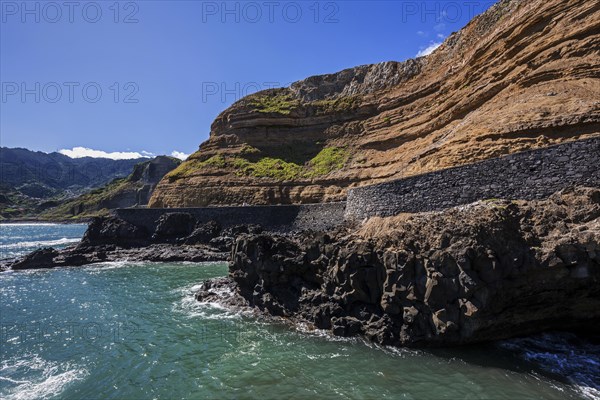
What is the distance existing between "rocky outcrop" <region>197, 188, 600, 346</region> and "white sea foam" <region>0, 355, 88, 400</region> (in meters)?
9.80

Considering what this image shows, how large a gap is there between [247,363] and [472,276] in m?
9.38

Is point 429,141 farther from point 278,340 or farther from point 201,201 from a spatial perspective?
point 201,201

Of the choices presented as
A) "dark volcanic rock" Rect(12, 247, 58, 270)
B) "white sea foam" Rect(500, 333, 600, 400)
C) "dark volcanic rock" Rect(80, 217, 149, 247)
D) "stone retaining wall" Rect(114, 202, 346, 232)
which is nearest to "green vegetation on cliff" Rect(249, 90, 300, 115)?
"stone retaining wall" Rect(114, 202, 346, 232)

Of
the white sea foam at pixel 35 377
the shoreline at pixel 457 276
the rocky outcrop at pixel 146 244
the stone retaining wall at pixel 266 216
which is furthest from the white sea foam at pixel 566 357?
the rocky outcrop at pixel 146 244

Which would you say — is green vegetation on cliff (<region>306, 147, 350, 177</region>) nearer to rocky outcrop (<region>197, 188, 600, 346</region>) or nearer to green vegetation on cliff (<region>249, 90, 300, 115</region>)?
green vegetation on cliff (<region>249, 90, 300, 115</region>)

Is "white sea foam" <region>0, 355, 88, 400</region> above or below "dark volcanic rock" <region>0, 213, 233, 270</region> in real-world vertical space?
below

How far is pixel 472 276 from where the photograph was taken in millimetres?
12797

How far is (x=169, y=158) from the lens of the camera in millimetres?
148250

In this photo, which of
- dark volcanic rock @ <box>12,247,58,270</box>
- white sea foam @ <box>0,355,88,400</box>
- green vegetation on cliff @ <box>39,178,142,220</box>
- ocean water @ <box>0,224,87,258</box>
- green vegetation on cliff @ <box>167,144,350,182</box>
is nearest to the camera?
white sea foam @ <box>0,355,88,400</box>

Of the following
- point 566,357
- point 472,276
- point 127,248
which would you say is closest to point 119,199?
point 127,248

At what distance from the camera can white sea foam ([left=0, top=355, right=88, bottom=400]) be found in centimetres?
1185

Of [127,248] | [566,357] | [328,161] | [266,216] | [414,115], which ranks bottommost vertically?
[566,357]

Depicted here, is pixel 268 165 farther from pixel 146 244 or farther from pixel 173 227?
pixel 146 244

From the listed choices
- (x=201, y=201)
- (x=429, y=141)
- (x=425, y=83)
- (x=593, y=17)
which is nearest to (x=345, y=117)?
(x=425, y=83)
